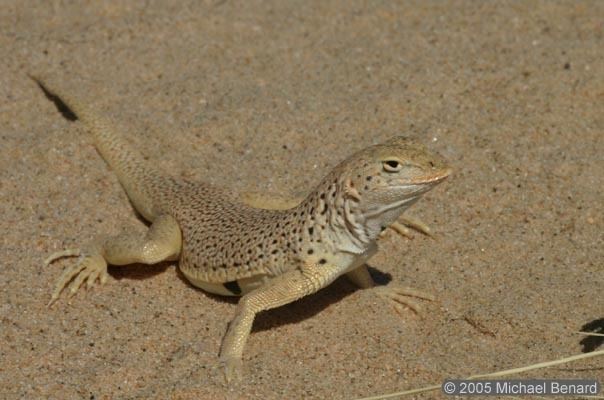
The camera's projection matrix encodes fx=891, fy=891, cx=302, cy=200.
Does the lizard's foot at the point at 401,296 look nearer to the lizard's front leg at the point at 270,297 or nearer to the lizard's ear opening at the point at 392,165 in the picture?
the lizard's front leg at the point at 270,297

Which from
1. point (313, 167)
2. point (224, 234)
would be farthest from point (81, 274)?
point (313, 167)

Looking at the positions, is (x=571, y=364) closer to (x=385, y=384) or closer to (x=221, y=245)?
(x=385, y=384)

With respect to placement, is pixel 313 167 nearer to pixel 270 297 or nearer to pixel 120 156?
pixel 120 156

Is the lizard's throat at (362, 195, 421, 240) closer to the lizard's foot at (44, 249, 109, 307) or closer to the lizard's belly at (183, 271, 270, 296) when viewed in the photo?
the lizard's belly at (183, 271, 270, 296)

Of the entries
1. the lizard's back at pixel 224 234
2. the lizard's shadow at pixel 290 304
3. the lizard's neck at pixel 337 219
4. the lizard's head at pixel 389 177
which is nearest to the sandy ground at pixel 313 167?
the lizard's shadow at pixel 290 304

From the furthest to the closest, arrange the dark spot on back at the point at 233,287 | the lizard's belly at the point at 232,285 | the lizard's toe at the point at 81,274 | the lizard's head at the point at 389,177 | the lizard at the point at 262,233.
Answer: the lizard's toe at the point at 81,274, the dark spot on back at the point at 233,287, the lizard's belly at the point at 232,285, the lizard at the point at 262,233, the lizard's head at the point at 389,177

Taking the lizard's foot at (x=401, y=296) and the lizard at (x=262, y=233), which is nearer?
the lizard at (x=262, y=233)

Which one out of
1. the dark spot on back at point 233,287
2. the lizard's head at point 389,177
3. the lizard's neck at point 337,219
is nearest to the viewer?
the lizard's head at point 389,177
